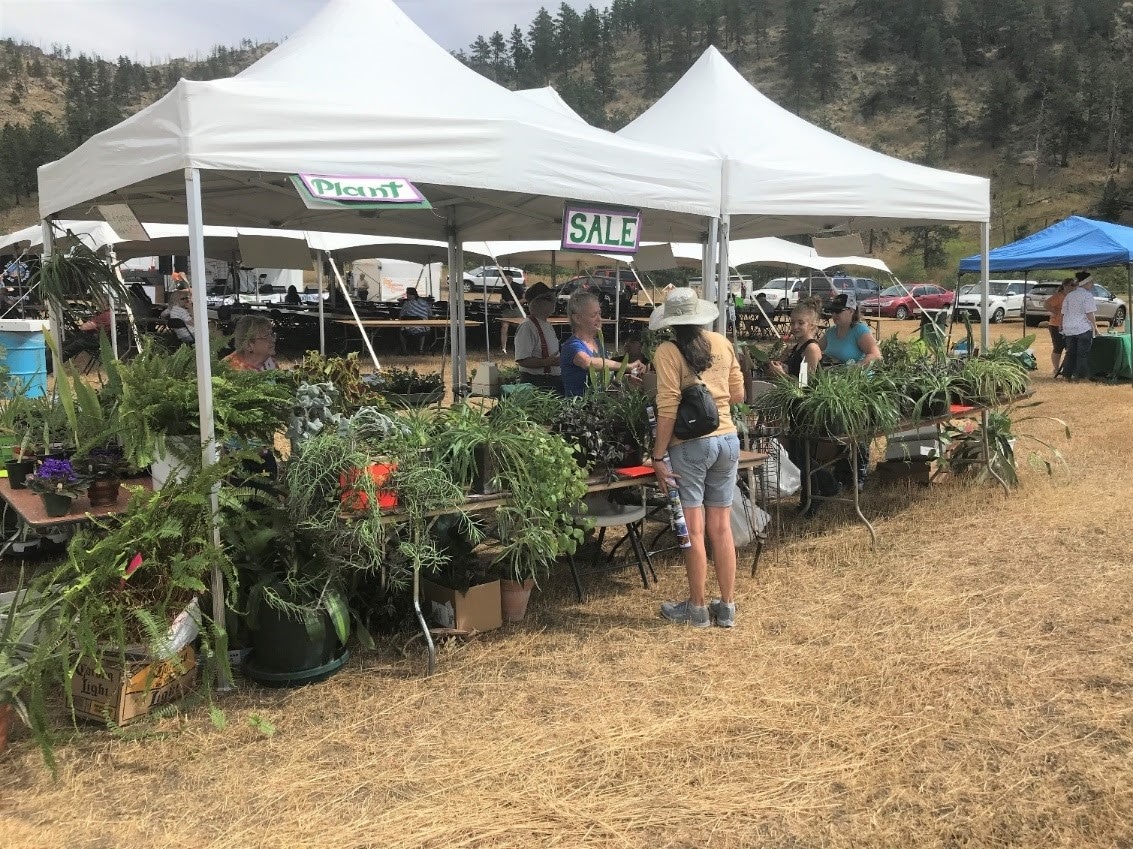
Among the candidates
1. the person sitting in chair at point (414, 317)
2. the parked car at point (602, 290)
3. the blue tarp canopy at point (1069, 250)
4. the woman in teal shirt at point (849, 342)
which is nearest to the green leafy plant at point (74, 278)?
the woman in teal shirt at point (849, 342)

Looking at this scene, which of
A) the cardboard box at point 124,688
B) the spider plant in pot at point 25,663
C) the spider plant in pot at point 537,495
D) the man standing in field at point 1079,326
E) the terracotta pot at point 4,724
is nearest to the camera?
the spider plant in pot at point 25,663

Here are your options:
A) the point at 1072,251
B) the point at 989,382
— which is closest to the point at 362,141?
the point at 989,382

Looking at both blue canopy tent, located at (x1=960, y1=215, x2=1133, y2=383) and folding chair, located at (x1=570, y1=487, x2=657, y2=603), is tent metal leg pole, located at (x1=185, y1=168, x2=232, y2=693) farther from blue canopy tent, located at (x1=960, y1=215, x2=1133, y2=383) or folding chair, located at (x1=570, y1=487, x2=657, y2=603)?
blue canopy tent, located at (x1=960, y1=215, x2=1133, y2=383)

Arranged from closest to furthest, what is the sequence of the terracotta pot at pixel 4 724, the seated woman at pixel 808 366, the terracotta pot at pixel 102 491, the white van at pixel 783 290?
the terracotta pot at pixel 4 724 < the terracotta pot at pixel 102 491 < the seated woman at pixel 808 366 < the white van at pixel 783 290

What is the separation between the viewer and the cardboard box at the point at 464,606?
3725mm

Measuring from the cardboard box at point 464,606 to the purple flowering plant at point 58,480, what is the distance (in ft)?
4.71

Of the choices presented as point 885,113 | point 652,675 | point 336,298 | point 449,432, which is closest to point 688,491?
point 652,675

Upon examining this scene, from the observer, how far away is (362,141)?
133 inches

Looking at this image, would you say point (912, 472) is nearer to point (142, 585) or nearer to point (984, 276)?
point (984, 276)

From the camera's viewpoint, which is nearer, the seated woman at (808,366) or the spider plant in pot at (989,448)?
the seated woman at (808,366)

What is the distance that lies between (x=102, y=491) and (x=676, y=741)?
2420mm

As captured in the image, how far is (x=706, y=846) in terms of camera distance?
7.79 ft

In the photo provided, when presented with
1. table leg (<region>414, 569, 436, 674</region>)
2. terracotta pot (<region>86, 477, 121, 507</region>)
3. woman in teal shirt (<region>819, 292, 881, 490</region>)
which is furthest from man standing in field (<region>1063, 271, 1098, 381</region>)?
terracotta pot (<region>86, 477, 121, 507</region>)

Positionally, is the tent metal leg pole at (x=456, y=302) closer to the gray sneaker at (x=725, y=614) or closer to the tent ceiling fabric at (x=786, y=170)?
the tent ceiling fabric at (x=786, y=170)
